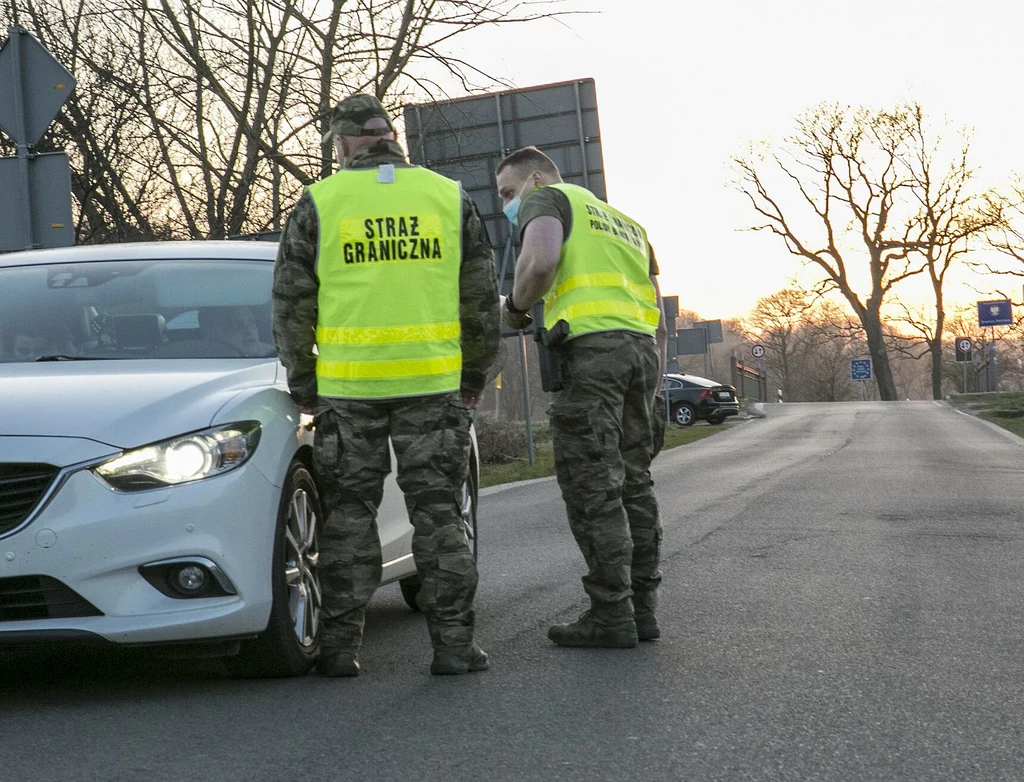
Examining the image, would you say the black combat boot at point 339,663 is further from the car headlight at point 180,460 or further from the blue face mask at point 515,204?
the blue face mask at point 515,204

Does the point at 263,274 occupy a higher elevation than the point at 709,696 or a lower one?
higher

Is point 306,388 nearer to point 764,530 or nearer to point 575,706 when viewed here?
point 575,706

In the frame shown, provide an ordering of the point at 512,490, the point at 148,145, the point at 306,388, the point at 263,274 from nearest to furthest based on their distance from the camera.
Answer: the point at 306,388, the point at 263,274, the point at 512,490, the point at 148,145

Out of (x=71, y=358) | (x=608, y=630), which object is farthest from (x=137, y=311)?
(x=608, y=630)

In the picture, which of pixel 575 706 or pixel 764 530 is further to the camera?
pixel 764 530

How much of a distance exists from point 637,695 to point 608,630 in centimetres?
83

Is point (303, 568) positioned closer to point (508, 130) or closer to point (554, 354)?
point (554, 354)

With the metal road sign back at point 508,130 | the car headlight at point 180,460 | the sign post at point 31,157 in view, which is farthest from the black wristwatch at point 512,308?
the metal road sign back at point 508,130

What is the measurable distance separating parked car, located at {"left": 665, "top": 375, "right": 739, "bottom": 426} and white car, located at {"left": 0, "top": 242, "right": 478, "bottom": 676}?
31.2 metres

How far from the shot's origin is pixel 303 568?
194 inches

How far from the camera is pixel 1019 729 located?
4059 millimetres

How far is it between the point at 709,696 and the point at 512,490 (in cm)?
1073

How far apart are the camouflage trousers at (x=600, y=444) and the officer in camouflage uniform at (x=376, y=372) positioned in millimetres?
598

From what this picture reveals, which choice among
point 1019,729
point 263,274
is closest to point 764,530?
point 263,274
